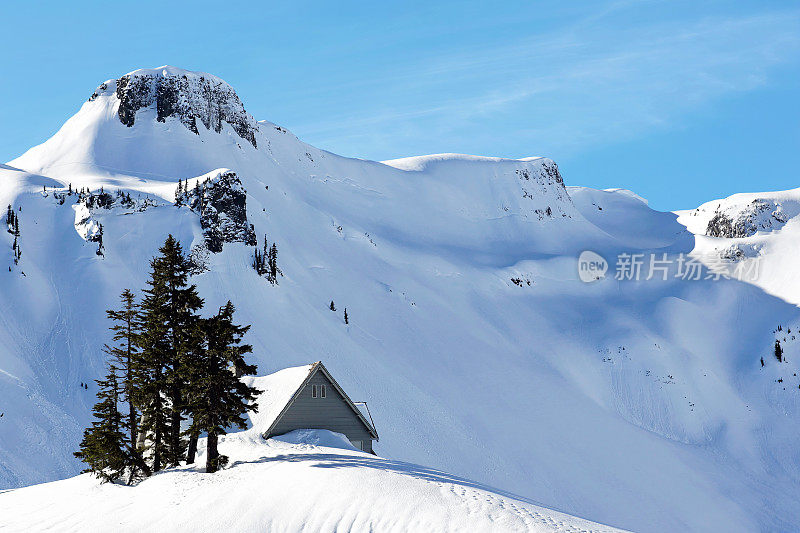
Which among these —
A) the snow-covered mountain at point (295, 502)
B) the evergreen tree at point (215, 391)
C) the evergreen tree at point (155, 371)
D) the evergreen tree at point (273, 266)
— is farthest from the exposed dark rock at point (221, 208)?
the snow-covered mountain at point (295, 502)

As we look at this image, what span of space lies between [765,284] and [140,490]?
110m

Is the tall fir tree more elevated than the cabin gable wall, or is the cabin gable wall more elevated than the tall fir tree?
the tall fir tree

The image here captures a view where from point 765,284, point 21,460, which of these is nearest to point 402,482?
point 21,460

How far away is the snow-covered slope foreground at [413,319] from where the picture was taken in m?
63.6

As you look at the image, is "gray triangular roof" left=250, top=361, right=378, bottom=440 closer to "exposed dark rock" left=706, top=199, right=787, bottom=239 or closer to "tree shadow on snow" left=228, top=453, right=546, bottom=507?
"tree shadow on snow" left=228, top=453, right=546, bottom=507

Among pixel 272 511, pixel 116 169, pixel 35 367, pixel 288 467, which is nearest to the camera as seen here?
pixel 272 511

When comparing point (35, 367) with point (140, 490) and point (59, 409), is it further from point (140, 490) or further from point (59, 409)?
point (140, 490)

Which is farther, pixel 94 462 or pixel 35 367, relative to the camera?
pixel 35 367

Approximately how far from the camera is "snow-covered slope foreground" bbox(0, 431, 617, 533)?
77.9ft

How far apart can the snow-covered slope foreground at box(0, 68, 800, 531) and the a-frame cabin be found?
799 inches

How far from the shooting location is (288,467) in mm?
29078

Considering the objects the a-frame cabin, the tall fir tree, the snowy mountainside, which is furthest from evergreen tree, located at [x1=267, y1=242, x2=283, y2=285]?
the snowy mountainside

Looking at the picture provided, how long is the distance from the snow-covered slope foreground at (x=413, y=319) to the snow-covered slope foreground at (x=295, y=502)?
19.2 m

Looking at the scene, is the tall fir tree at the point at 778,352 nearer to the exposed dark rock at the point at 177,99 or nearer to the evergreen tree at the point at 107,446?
the exposed dark rock at the point at 177,99
